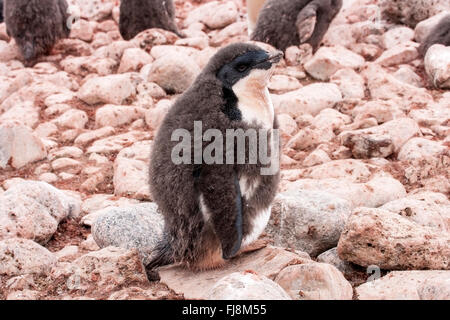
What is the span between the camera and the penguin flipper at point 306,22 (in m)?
7.02

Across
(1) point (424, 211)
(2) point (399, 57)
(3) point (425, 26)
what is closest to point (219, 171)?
(1) point (424, 211)

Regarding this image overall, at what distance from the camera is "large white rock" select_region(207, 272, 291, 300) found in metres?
2.35

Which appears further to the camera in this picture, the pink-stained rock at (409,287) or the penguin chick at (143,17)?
the penguin chick at (143,17)

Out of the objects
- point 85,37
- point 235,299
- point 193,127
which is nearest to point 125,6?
point 85,37

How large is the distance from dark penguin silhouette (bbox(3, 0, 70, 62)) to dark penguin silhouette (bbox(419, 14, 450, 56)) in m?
4.36

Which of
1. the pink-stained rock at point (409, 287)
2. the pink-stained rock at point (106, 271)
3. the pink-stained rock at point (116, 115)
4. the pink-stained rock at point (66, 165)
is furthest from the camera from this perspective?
the pink-stained rock at point (116, 115)

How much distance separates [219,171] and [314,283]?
0.62 meters

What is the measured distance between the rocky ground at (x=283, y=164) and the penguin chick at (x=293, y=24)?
17cm

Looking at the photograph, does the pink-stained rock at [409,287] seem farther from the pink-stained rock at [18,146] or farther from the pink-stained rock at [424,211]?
the pink-stained rock at [18,146]

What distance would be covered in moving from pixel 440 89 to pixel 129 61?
3.27 m

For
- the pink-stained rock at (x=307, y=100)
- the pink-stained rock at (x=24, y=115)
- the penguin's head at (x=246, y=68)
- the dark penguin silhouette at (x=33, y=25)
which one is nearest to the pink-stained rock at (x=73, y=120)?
the pink-stained rock at (x=24, y=115)

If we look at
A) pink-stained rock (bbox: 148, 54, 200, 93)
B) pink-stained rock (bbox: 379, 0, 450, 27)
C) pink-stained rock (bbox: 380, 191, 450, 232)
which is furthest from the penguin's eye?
pink-stained rock (bbox: 379, 0, 450, 27)

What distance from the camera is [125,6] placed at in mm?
8289
